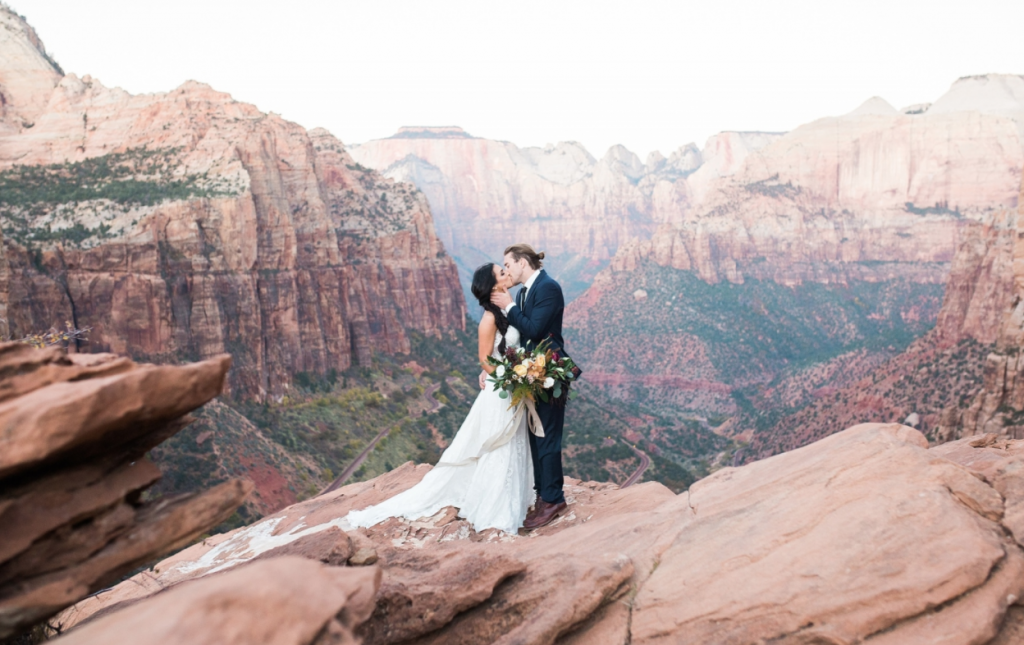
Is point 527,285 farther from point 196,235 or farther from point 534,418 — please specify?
point 196,235

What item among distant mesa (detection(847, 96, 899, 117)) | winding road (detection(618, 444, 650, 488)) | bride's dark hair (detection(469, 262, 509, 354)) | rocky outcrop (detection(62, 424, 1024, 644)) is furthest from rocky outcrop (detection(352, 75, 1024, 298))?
rocky outcrop (detection(62, 424, 1024, 644))

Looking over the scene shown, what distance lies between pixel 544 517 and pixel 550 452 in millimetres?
817

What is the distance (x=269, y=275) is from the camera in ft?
147

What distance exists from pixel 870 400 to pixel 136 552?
164 feet

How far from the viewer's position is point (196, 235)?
38.8 meters

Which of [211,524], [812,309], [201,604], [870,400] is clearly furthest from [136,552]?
[812,309]

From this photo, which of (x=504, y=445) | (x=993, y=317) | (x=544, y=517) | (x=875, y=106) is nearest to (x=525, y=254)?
(x=504, y=445)

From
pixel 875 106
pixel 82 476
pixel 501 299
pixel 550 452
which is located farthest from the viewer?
pixel 875 106

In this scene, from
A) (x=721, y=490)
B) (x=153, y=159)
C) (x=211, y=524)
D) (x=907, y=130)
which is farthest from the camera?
(x=907, y=130)

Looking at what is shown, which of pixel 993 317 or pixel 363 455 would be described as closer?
pixel 363 455

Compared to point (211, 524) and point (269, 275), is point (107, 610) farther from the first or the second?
point (269, 275)

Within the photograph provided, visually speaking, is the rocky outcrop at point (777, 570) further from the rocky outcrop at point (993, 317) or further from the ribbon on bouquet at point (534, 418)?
the rocky outcrop at point (993, 317)

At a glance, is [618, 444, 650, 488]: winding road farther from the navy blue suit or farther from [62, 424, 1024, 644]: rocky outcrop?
[62, 424, 1024, 644]: rocky outcrop

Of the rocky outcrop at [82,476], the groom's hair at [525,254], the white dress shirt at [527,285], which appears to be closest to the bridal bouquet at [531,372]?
the white dress shirt at [527,285]
